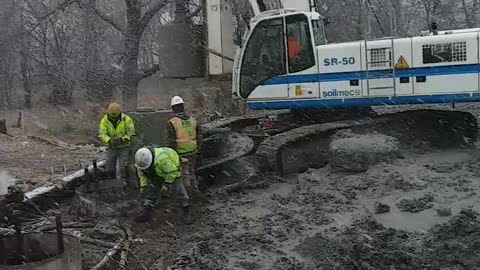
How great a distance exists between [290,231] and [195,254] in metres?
1.44

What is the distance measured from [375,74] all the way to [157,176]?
519 centimetres

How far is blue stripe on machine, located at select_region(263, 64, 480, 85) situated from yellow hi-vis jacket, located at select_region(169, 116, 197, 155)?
3.29m

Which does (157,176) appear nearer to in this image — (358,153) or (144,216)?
(144,216)

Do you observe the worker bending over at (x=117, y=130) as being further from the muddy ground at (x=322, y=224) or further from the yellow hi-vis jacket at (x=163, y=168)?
the yellow hi-vis jacket at (x=163, y=168)

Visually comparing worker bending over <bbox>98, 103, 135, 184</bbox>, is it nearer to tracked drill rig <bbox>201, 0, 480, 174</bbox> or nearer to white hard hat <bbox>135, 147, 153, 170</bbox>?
white hard hat <bbox>135, 147, 153, 170</bbox>

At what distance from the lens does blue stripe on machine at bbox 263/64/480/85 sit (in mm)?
11445

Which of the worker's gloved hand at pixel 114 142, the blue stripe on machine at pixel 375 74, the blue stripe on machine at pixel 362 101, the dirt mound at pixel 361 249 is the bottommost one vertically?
the dirt mound at pixel 361 249

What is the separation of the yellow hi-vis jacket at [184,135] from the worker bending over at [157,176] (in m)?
0.66

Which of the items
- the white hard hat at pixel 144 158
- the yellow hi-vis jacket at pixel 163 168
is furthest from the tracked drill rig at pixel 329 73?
the white hard hat at pixel 144 158

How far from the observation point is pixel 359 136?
38.2ft

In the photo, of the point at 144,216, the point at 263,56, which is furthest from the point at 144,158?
the point at 263,56

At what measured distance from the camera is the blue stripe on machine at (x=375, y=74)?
451 inches

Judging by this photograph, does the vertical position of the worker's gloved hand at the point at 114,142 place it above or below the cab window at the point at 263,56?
below

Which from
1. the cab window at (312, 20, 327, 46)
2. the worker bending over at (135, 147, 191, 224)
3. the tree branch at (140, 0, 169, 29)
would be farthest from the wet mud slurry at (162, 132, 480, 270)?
the tree branch at (140, 0, 169, 29)
